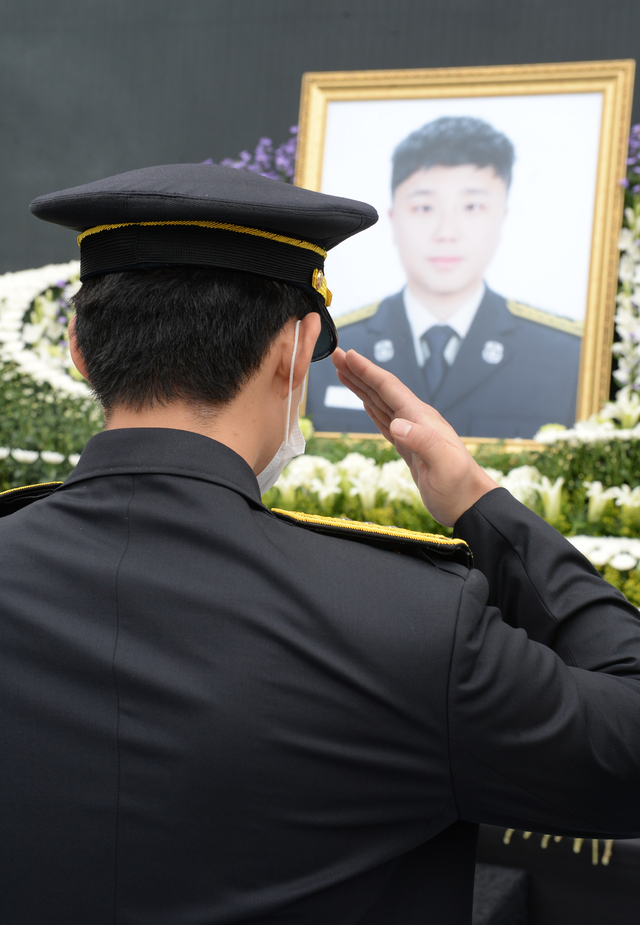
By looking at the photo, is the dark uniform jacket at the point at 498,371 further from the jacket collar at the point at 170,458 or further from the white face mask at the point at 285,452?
the jacket collar at the point at 170,458

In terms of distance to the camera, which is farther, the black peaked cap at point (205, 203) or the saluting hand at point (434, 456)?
the saluting hand at point (434, 456)

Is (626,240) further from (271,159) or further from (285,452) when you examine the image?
(285,452)

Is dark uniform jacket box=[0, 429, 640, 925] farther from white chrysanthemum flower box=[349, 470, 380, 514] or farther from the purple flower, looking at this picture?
the purple flower

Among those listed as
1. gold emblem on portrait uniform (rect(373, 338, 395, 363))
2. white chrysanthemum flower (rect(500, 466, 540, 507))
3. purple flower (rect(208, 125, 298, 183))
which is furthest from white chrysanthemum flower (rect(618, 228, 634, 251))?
purple flower (rect(208, 125, 298, 183))

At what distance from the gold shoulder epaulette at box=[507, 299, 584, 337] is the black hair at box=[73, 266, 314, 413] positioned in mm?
2132

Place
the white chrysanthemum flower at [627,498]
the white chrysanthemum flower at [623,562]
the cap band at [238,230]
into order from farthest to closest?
the white chrysanthemum flower at [627,498]
the white chrysanthemum flower at [623,562]
the cap band at [238,230]

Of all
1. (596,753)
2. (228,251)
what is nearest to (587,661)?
(596,753)

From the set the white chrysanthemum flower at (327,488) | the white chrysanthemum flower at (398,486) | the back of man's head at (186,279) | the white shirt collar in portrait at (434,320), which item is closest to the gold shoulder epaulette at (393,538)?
the back of man's head at (186,279)

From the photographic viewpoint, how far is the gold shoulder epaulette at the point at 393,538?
631mm

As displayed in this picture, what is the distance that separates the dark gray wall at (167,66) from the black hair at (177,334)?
2.66m

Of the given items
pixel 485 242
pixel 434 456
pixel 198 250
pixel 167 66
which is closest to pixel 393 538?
pixel 434 456

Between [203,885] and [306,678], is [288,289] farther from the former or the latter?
[203,885]

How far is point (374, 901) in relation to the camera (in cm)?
60

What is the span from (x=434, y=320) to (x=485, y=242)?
31 centimetres
